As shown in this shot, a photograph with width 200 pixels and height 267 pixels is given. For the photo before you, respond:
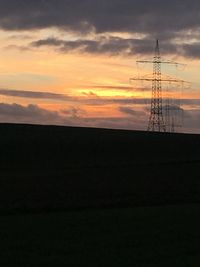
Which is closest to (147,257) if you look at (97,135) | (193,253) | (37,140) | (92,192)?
(193,253)

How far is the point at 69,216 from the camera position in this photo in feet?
66.8

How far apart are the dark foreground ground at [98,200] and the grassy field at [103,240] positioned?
0.07 feet

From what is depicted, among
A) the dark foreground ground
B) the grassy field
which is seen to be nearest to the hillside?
the dark foreground ground

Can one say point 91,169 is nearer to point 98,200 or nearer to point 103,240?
point 98,200

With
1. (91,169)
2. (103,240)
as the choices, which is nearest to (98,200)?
(103,240)

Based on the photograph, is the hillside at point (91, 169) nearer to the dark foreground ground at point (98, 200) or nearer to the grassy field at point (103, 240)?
the dark foreground ground at point (98, 200)

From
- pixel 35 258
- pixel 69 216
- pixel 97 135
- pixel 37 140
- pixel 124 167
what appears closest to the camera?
pixel 35 258

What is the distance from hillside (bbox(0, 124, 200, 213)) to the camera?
28828 millimetres

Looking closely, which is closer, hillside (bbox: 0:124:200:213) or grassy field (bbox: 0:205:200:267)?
grassy field (bbox: 0:205:200:267)

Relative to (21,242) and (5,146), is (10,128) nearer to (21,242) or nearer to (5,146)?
(5,146)

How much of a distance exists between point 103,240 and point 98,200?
1362 centimetres

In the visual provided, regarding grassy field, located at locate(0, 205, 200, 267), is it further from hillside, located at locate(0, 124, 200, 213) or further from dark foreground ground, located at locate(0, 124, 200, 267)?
hillside, located at locate(0, 124, 200, 213)

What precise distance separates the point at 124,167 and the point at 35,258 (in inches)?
1458

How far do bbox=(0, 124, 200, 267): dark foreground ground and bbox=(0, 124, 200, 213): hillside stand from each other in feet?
0.17
